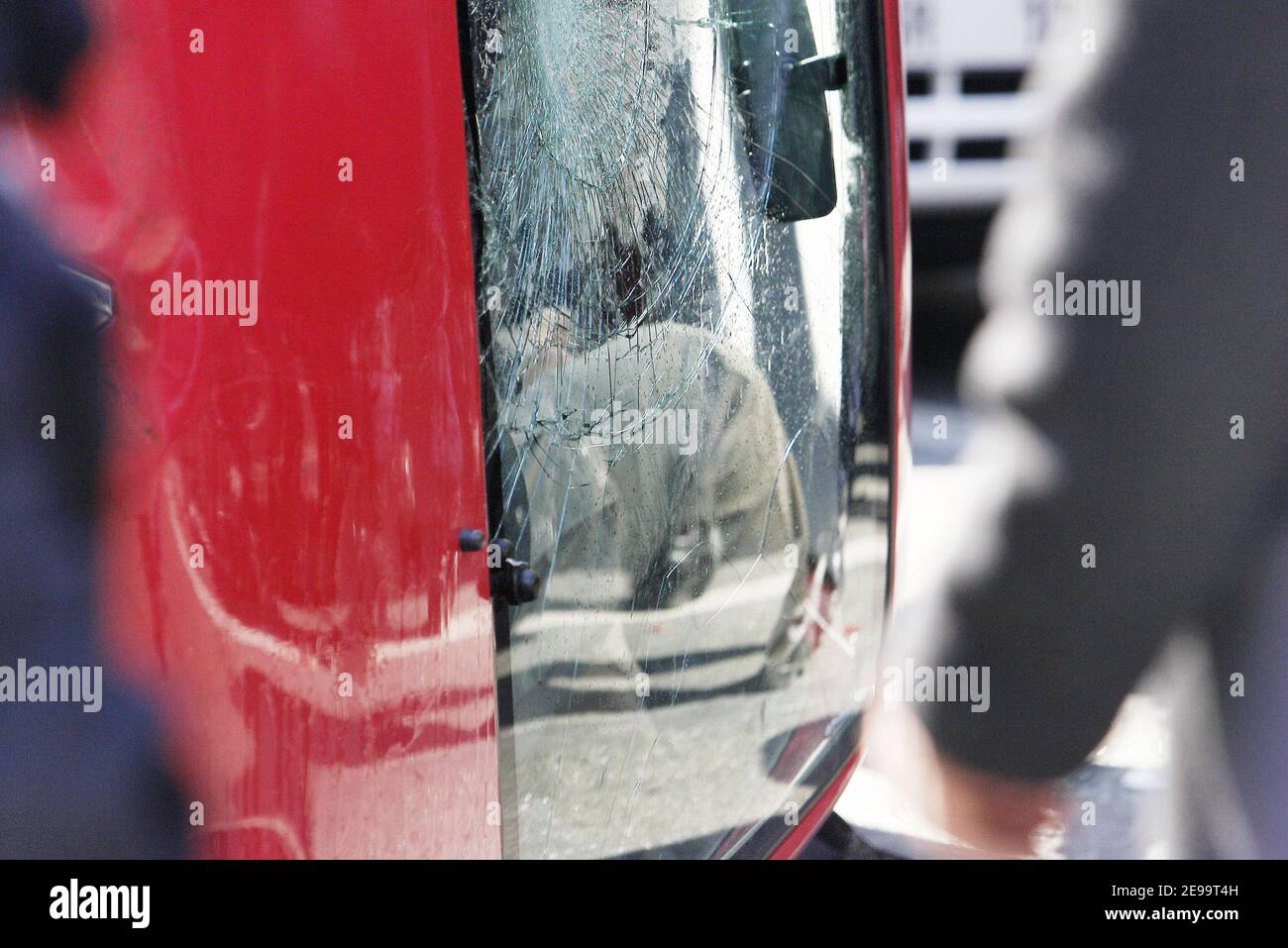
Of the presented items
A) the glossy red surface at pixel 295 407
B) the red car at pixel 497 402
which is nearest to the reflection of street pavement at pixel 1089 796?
the red car at pixel 497 402

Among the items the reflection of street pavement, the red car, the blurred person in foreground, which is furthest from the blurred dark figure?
the reflection of street pavement

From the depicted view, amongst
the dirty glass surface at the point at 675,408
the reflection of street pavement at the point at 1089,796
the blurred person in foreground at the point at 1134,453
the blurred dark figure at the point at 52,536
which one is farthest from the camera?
the reflection of street pavement at the point at 1089,796

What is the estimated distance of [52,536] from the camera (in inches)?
25.2

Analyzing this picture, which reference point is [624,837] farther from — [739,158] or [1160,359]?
[1160,359]

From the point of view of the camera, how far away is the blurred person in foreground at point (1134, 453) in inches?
71.2

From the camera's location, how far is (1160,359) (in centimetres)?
190

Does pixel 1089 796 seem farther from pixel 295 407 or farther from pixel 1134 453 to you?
pixel 295 407

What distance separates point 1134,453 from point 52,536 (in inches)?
72.7

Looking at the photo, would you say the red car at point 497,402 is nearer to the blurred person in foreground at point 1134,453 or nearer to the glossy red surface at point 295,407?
the glossy red surface at point 295,407

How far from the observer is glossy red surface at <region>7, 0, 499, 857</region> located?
66cm

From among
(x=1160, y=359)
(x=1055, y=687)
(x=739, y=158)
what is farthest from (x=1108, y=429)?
(x=739, y=158)

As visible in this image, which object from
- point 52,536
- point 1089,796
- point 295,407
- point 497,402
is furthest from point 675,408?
point 1089,796
